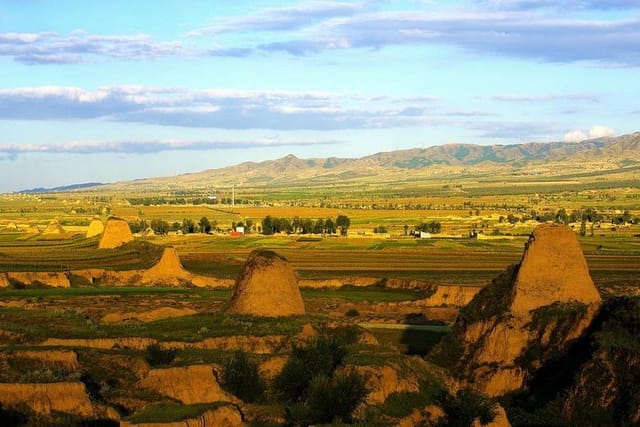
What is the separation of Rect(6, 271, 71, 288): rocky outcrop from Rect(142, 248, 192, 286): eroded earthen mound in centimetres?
479

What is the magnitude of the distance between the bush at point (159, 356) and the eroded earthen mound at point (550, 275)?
10.5 meters

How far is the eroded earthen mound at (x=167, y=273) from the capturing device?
194 ft

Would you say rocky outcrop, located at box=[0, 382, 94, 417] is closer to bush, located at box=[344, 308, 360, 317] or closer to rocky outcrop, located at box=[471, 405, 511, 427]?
rocky outcrop, located at box=[471, 405, 511, 427]

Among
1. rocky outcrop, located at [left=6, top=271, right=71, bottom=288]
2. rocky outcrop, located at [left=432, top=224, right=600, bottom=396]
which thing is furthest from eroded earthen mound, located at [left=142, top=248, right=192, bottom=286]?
rocky outcrop, located at [left=432, top=224, right=600, bottom=396]

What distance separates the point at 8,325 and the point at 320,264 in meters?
46.9

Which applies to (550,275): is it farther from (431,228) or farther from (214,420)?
(431,228)

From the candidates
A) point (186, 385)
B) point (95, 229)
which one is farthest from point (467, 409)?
point (95, 229)

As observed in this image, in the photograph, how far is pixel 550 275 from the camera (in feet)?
103

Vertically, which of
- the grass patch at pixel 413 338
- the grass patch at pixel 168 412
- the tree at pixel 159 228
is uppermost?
the grass patch at pixel 168 412

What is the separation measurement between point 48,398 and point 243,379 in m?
4.85

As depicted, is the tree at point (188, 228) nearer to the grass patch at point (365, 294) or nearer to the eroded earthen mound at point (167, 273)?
the eroded earthen mound at point (167, 273)

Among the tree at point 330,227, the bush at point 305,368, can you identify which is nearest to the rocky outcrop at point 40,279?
the bush at point 305,368

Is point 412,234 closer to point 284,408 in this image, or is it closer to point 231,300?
point 231,300

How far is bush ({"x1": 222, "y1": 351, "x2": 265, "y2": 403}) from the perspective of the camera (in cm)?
2420
